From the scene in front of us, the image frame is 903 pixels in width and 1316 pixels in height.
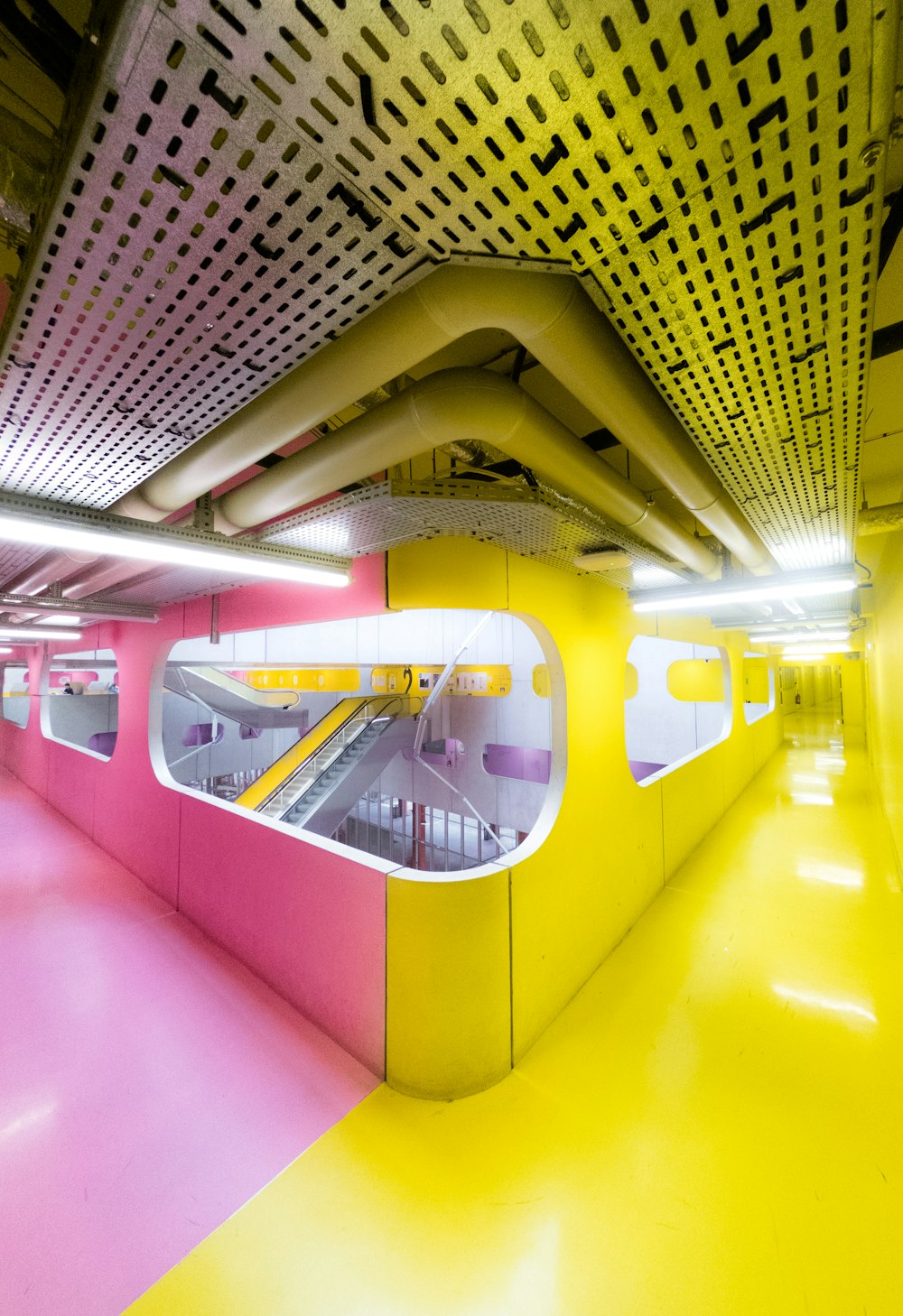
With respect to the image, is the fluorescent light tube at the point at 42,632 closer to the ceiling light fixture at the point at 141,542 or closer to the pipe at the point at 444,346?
the ceiling light fixture at the point at 141,542

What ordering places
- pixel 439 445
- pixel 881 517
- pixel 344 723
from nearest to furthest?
pixel 439 445 → pixel 881 517 → pixel 344 723

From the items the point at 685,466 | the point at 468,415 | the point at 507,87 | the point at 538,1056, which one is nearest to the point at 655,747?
the point at 538,1056

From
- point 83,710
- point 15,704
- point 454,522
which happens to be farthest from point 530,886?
point 15,704

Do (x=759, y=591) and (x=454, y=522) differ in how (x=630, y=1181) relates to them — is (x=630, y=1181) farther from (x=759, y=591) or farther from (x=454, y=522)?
(x=759, y=591)

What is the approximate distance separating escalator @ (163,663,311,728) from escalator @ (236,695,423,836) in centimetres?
377

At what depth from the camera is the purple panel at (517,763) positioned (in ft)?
31.9

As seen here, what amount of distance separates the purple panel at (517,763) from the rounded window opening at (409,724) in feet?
0.08

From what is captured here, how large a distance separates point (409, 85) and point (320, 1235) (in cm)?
310

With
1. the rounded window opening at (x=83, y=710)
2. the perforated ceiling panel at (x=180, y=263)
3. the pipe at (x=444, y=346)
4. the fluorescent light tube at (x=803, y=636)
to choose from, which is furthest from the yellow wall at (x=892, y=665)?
the rounded window opening at (x=83, y=710)

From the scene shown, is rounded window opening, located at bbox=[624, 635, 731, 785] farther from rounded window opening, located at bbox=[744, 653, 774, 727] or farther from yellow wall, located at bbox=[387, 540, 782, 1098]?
yellow wall, located at bbox=[387, 540, 782, 1098]

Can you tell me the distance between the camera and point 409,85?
623 mm

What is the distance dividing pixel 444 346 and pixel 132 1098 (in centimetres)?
357

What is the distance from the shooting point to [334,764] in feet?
28.0

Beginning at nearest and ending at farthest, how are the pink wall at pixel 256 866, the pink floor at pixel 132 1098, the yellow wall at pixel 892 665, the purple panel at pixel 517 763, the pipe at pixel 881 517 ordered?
the pink floor at pixel 132 1098, the pink wall at pixel 256 866, the pipe at pixel 881 517, the yellow wall at pixel 892 665, the purple panel at pixel 517 763
